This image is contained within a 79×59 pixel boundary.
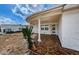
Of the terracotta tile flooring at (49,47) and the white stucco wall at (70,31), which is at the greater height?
the white stucco wall at (70,31)

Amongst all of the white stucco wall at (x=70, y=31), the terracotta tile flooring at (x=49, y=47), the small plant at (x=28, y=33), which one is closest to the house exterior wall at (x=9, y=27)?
the small plant at (x=28, y=33)

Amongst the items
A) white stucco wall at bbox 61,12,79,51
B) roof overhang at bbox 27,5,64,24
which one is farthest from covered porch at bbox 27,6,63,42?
white stucco wall at bbox 61,12,79,51

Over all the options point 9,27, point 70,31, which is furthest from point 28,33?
point 70,31

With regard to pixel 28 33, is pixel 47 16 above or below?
above

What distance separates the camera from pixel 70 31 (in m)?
2.29

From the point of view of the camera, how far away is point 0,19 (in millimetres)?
2318

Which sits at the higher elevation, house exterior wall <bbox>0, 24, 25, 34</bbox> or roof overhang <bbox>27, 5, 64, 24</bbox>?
roof overhang <bbox>27, 5, 64, 24</bbox>

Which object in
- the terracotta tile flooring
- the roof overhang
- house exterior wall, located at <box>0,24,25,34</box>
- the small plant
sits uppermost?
the roof overhang

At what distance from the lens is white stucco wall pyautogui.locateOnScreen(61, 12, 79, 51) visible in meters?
2.26

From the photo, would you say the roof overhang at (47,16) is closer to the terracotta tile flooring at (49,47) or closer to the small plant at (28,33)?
the small plant at (28,33)

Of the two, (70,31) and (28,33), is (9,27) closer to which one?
(28,33)

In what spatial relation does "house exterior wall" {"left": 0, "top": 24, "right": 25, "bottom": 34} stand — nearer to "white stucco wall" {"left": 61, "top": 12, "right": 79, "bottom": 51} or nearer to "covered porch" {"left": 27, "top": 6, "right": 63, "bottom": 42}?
"covered porch" {"left": 27, "top": 6, "right": 63, "bottom": 42}

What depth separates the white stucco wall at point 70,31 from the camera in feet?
7.40
